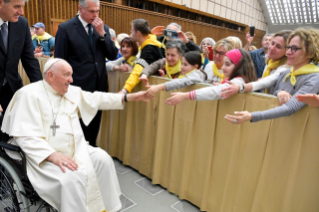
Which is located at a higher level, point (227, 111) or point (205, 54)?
point (205, 54)

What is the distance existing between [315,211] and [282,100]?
0.72m

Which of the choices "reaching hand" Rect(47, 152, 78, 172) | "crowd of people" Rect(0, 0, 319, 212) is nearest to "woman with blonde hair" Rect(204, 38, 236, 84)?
"crowd of people" Rect(0, 0, 319, 212)

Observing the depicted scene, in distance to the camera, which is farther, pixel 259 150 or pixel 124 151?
pixel 124 151

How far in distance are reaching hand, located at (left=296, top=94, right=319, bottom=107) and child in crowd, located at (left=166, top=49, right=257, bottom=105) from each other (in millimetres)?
522

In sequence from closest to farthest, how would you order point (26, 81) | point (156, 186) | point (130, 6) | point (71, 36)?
point (71, 36), point (156, 186), point (26, 81), point (130, 6)

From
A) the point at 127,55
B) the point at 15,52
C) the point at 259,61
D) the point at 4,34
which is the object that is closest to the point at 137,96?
the point at 127,55

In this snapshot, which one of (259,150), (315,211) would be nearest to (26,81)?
(259,150)

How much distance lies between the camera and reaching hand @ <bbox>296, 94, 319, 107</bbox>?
3.89 ft

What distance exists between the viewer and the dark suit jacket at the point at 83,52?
87.9 inches

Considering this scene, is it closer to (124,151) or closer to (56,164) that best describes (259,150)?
(56,164)

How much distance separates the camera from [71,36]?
2.23 meters

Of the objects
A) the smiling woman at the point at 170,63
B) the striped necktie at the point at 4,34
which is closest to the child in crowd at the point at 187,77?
the smiling woman at the point at 170,63

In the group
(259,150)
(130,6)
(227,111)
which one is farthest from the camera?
(130,6)

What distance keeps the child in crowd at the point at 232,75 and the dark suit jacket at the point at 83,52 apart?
1028mm
